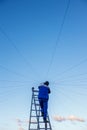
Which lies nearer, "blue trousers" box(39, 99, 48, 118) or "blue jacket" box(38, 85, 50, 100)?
"blue trousers" box(39, 99, 48, 118)

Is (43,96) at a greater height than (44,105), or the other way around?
(43,96)

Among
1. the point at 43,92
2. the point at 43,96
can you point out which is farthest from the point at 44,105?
the point at 43,92

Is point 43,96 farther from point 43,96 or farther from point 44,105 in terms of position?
point 44,105

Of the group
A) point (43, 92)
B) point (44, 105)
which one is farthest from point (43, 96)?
point (44, 105)

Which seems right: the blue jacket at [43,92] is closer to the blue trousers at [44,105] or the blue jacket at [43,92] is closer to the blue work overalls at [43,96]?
the blue work overalls at [43,96]

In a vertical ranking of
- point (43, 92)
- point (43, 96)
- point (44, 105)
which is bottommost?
point (44, 105)

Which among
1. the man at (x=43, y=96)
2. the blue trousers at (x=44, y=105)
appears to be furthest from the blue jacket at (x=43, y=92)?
the blue trousers at (x=44, y=105)

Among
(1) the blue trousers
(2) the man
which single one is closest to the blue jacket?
(2) the man

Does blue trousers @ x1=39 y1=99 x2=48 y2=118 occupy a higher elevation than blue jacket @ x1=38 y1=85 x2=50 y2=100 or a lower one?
lower

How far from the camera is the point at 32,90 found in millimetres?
17484

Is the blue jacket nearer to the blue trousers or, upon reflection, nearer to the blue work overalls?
the blue work overalls

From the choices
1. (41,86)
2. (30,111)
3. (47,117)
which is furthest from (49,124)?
(41,86)

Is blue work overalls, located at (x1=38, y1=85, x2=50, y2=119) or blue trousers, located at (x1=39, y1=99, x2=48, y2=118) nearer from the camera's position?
blue trousers, located at (x1=39, y1=99, x2=48, y2=118)

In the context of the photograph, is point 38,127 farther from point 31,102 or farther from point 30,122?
point 31,102
